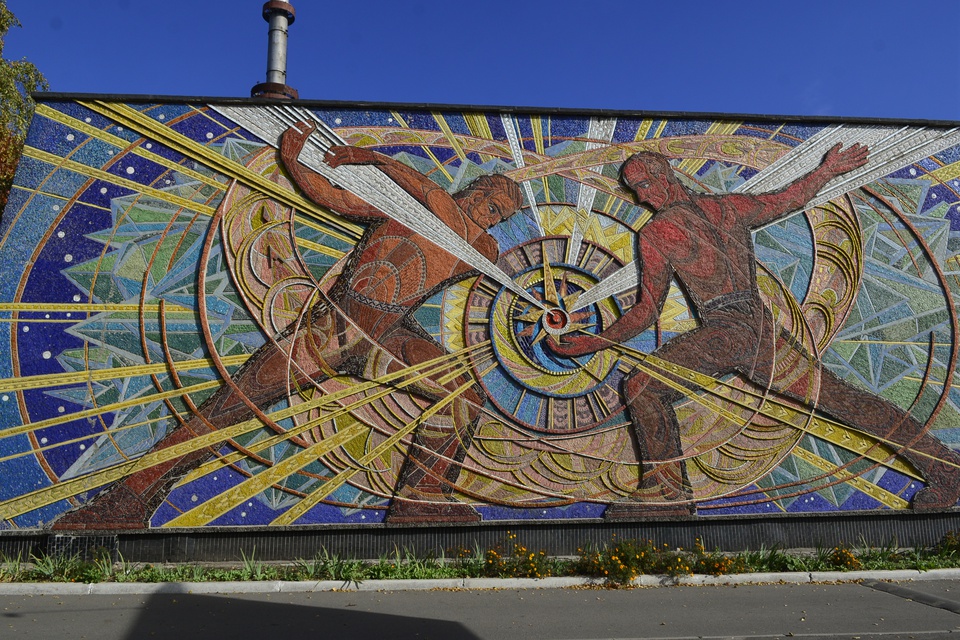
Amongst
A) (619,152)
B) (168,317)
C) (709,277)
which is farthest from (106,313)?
(709,277)

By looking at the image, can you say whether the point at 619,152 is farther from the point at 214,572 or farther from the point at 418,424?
the point at 214,572

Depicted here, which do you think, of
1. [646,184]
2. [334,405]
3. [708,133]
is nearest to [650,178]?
[646,184]

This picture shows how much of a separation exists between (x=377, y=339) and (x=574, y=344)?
2.77 m

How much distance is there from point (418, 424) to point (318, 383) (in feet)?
4.82

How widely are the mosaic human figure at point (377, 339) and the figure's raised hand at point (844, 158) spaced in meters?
4.94

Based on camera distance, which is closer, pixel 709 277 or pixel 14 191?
pixel 14 191

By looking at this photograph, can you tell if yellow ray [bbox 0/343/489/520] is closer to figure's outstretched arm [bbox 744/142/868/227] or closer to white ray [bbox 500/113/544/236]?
white ray [bbox 500/113/544/236]

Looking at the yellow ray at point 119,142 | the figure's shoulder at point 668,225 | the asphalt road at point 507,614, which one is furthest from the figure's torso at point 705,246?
the yellow ray at point 119,142

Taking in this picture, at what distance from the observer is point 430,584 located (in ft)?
29.6

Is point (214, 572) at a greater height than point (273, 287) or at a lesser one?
lesser

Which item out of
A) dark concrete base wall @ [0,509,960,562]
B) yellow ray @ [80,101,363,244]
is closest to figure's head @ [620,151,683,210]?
yellow ray @ [80,101,363,244]

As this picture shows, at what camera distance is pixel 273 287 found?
10.1 m

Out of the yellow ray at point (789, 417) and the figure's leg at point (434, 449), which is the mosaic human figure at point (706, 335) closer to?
the yellow ray at point (789, 417)

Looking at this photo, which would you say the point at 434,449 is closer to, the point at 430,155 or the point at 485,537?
the point at 485,537
